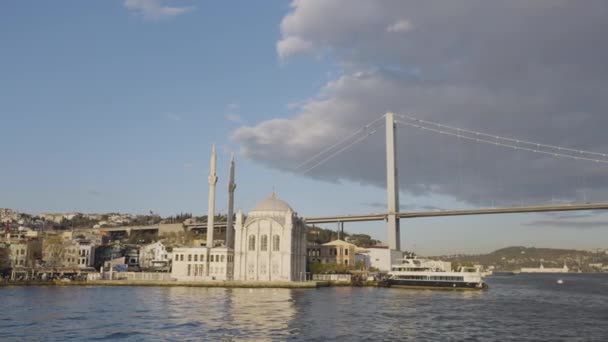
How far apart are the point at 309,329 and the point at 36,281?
138 feet

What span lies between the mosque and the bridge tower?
502 inches

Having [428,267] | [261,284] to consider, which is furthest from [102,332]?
[428,267]

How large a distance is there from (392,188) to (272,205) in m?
17.3

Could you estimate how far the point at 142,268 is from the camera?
78.0m

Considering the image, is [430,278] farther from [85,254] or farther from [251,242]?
[85,254]

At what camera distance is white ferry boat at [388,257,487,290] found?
59.0 m

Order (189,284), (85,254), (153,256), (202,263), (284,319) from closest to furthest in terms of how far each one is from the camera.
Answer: (284,319) → (189,284) → (202,263) → (85,254) → (153,256)

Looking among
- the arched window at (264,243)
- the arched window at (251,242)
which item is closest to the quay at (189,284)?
the arched window at (264,243)

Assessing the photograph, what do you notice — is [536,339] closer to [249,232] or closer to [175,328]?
[175,328]

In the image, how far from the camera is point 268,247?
5994cm

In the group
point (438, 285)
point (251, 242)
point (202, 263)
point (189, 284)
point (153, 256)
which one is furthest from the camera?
point (153, 256)

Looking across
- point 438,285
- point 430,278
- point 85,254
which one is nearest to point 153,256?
point 85,254

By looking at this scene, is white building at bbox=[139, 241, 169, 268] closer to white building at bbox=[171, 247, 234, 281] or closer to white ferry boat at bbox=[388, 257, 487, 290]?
white building at bbox=[171, 247, 234, 281]

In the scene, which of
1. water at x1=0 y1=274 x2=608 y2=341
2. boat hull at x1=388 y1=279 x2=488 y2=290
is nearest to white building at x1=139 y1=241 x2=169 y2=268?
boat hull at x1=388 y1=279 x2=488 y2=290
